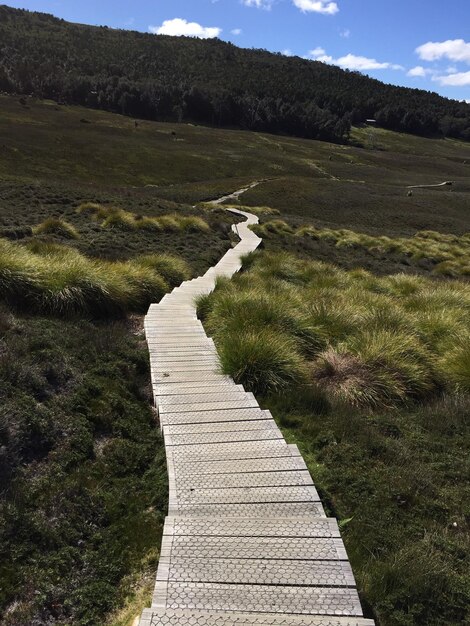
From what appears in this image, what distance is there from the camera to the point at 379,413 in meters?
6.93

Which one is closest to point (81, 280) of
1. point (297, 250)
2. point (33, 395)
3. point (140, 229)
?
point (33, 395)

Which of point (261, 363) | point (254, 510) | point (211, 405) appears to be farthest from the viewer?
point (261, 363)

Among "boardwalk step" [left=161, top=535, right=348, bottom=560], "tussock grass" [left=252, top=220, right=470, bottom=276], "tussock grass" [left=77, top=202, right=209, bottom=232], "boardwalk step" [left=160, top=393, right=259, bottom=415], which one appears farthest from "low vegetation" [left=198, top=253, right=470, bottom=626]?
"tussock grass" [left=252, top=220, right=470, bottom=276]

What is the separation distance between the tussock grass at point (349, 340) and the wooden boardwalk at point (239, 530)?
4.74 feet

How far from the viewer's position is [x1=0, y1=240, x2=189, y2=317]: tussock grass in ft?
29.9

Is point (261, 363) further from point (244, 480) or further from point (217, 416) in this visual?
point (244, 480)

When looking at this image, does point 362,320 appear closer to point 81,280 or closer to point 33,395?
point 81,280

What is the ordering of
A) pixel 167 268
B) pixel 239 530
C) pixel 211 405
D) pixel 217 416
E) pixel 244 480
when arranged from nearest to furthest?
pixel 239 530
pixel 244 480
pixel 217 416
pixel 211 405
pixel 167 268

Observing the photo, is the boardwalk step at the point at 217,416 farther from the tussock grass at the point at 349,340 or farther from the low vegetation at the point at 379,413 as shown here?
the tussock grass at the point at 349,340

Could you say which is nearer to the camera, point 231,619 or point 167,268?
point 231,619

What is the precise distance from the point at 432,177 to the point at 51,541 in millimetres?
101593

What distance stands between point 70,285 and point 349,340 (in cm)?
570

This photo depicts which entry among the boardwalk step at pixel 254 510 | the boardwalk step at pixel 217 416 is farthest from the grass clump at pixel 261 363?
the boardwalk step at pixel 254 510

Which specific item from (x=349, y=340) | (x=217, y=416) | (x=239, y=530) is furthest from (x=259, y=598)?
(x=349, y=340)
